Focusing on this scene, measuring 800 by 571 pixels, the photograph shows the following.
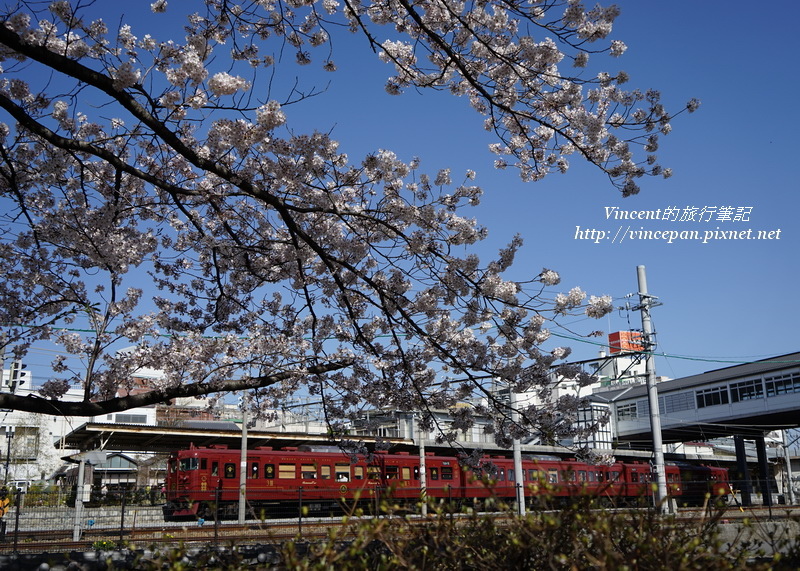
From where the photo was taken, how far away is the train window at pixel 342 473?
2472 centimetres

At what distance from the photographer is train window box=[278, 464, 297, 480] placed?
23766 millimetres

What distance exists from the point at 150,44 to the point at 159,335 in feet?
14.9

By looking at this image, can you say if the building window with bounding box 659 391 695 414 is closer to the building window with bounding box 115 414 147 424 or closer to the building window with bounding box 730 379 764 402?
the building window with bounding box 730 379 764 402

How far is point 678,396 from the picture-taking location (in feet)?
120

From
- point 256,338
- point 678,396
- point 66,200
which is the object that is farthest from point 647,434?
point 66,200

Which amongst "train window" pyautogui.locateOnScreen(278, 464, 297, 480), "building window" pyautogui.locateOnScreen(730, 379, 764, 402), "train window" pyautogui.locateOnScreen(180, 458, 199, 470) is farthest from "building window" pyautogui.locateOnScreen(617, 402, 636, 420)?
"train window" pyautogui.locateOnScreen(180, 458, 199, 470)

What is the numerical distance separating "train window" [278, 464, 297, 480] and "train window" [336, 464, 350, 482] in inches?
64.0

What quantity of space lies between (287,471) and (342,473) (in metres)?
2.14

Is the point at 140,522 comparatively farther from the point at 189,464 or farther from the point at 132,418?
the point at 132,418

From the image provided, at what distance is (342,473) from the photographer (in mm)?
24875

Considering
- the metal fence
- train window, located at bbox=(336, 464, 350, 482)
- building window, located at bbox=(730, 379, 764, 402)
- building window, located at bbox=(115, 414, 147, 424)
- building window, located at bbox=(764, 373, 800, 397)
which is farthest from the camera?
building window, located at bbox=(115, 414, 147, 424)

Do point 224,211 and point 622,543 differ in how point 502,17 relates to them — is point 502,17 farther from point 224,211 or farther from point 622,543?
point 622,543

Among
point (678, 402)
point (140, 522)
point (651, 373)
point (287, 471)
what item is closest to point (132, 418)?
point (287, 471)

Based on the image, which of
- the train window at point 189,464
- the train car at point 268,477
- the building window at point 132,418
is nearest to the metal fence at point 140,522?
the train car at point 268,477
